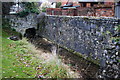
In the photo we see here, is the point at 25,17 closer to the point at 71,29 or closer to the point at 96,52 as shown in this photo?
the point at 71,29

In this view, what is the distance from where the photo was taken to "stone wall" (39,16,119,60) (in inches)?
318

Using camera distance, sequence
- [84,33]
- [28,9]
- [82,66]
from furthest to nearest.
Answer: [28,9] → [84,33] → [82,66]

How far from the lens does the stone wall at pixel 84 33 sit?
809cm

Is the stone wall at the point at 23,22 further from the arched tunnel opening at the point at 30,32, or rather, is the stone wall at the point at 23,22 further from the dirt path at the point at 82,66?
the dirt path at the point at 82,66

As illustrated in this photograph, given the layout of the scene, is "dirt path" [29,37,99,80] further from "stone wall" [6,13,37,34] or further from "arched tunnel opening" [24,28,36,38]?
"arched tunnel opening" [24,28,36,38]

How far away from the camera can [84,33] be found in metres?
10.2

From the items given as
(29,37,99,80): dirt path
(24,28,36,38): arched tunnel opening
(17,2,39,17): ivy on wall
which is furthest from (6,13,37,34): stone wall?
(29,37,99,80): dirt path

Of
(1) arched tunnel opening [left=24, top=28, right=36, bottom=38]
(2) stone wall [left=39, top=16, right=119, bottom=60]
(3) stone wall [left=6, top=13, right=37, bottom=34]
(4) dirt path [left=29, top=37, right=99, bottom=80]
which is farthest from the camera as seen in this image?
(1) arched tunnel opening [left=24, top=28, right=36, bottom=38]

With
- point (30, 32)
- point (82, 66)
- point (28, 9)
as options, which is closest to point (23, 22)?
point (28, 9)

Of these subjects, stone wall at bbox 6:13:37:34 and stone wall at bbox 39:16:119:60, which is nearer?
stone wall at bbox 39:16:119:60

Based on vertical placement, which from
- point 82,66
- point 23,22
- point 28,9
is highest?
point 28,9

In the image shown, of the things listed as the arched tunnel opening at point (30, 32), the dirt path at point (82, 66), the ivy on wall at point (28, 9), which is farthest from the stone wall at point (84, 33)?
the arched tunnel opening at point (30, 32)

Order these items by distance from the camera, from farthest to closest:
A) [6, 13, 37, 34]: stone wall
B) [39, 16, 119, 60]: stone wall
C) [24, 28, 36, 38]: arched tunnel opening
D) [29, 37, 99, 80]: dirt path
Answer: [24, 28, 36, 38]: arched tunnel opening < [6, 13, 37, 34]: stone wall < [29, 37, 99, 80]: dirt path < [39, 16, 119, 60]: stone wall

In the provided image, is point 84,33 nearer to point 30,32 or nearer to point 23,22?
point 23,22
